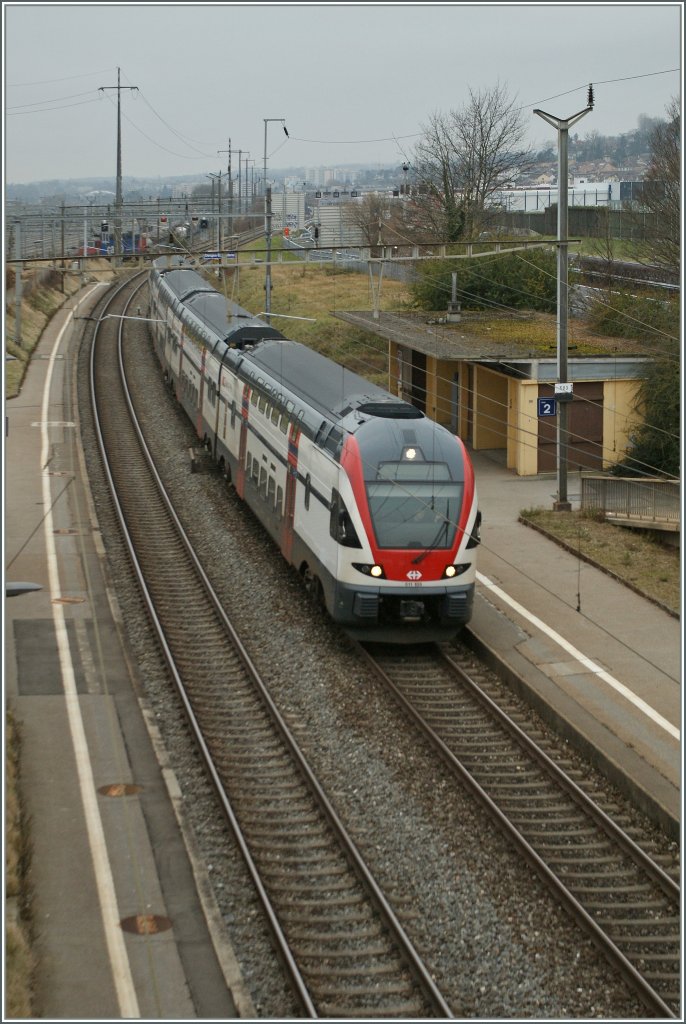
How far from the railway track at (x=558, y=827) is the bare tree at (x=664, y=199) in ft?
59.9

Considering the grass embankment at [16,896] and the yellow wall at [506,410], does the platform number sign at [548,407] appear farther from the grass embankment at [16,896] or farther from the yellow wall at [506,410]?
the grass embankment at [16,896]

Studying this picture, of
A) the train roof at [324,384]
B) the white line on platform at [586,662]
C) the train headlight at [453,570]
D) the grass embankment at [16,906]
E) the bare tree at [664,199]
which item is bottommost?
the grass embankment at [16,906]

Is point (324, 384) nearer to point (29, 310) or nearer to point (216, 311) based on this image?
point (216, 311)

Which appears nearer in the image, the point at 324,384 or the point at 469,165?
the point at 324,384

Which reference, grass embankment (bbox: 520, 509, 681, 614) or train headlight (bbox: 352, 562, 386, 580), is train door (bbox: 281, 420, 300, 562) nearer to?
train headlight (bbox: 352, 562, 386, 580)

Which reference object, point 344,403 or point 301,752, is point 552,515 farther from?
point 301,752

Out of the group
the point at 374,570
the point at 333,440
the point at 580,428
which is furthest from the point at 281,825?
the point at 580,428

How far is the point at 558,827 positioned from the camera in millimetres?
12430

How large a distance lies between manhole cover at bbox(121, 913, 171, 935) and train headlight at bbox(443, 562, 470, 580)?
707 centimetres

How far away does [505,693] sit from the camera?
53.0ft

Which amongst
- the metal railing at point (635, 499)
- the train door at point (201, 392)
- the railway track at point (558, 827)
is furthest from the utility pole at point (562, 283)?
the train door at point (201, 392)

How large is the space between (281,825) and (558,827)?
8.88 ft

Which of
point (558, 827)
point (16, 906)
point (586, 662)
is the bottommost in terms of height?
point (558, 827)

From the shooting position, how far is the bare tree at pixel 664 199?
31.6 metres
